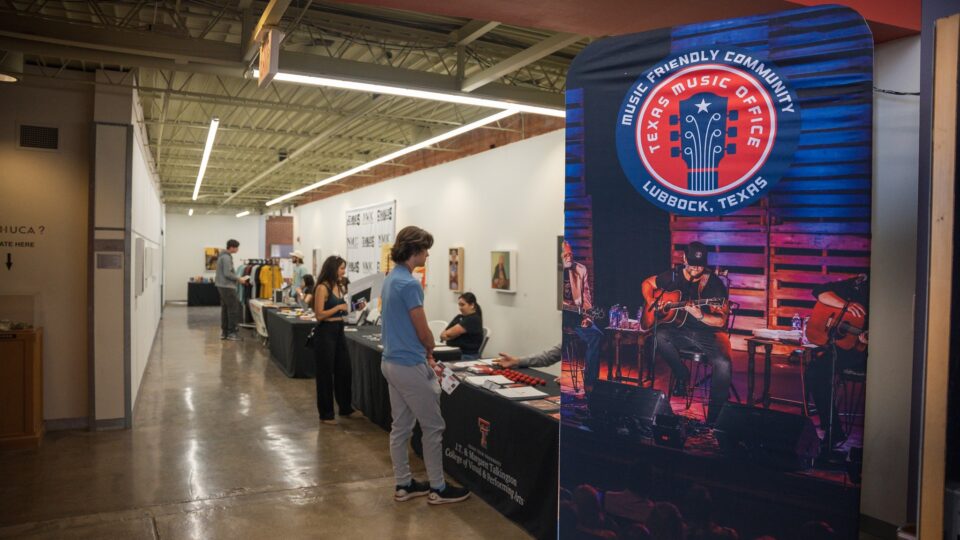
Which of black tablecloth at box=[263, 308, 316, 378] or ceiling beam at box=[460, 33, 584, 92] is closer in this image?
ceiling beam at box=[460, 33, 584, 92]

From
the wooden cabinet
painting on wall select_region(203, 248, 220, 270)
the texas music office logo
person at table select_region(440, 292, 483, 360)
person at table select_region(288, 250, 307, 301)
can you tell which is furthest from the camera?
painting on wall select_region(203, 248, 220, 270)

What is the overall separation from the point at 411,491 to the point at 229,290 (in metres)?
8.34

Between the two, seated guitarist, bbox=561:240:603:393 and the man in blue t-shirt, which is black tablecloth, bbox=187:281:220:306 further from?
seated guitarist, bbox=561:240:603:393

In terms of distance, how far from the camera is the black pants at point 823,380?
1.78 m

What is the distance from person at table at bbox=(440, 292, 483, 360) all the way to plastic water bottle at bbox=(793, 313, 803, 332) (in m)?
4.14

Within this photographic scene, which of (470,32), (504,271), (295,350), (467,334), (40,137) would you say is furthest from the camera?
(504,271)

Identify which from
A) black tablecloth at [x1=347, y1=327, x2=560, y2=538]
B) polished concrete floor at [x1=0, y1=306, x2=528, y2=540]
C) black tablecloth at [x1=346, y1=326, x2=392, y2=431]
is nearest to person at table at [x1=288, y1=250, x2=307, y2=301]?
polished concrete floor at [x1=0, y1=306, x2=528, y2=540]

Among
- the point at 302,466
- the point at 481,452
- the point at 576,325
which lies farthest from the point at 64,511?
the point at 576,325

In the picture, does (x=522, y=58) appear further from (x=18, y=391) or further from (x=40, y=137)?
(x=18, y=391)

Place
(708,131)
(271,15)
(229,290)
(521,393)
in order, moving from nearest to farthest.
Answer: (708,131), (521,393), (271,15), (229,290)

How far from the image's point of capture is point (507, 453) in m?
3.55

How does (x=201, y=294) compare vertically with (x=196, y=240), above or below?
below

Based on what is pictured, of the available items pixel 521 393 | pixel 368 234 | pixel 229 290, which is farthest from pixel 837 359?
pixel 368 234

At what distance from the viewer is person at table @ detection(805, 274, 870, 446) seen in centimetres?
176
